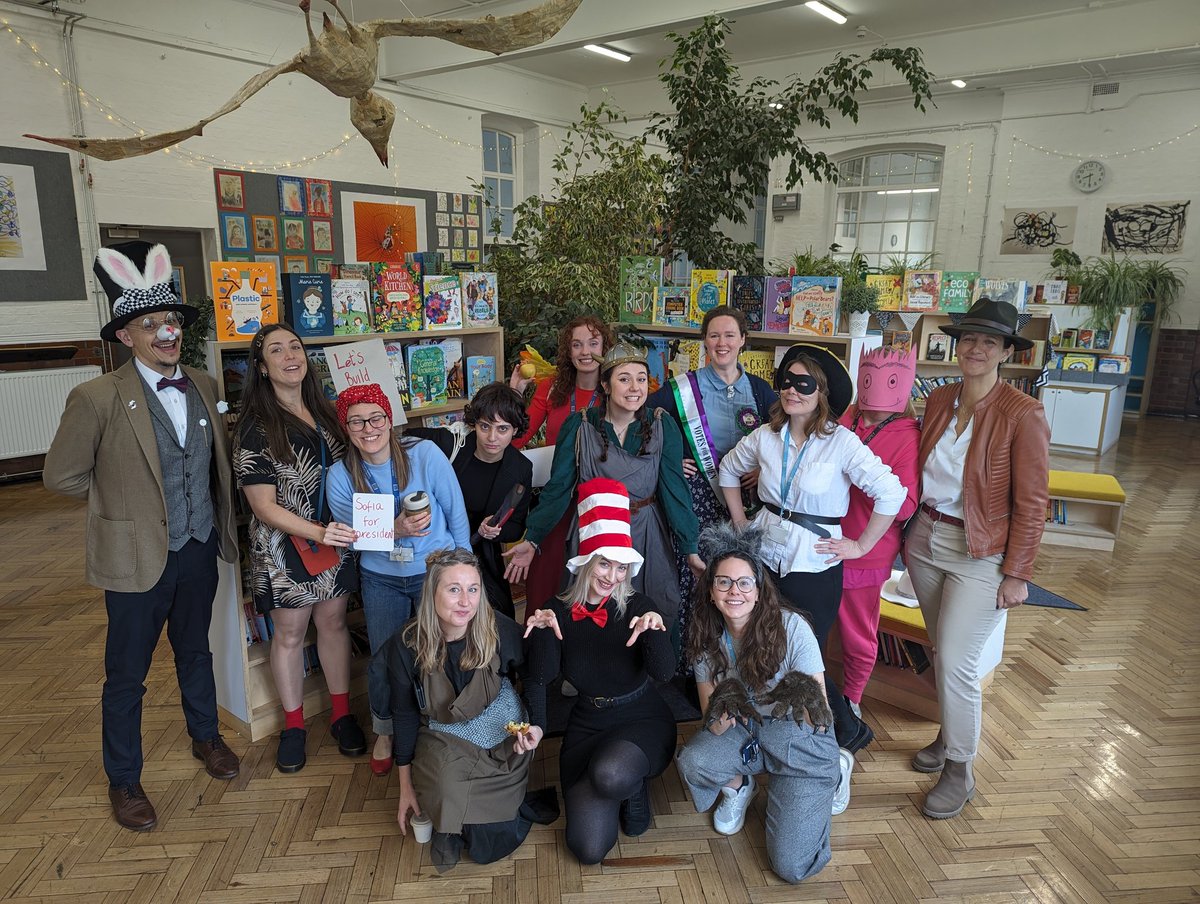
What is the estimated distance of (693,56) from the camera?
20.7 feet

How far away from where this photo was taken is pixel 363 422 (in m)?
2.69

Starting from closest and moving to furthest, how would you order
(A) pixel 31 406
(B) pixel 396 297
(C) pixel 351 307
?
(C) pixel 351 307 < (B) pixel 396 297 < (A) pixel 31 406

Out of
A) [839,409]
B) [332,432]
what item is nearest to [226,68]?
[332,432]

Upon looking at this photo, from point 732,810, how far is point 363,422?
183cm

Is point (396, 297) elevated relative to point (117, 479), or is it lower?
elevated

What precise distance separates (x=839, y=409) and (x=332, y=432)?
1.87 meters

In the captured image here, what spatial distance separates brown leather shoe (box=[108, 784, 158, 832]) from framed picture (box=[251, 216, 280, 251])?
266 inches

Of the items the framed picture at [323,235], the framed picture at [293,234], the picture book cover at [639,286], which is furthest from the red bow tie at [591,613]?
the framed picture at [323,235]

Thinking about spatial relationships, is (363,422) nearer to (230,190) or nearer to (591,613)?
(591,613)

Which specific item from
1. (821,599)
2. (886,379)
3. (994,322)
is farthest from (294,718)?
(994,322)

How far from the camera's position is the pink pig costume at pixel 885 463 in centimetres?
279

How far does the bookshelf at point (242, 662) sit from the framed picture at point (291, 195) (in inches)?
231

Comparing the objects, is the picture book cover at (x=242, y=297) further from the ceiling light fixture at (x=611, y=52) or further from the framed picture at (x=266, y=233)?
the ceiling light fixture at (x=611, y=52)

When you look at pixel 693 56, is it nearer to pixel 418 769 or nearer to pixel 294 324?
pixel 294 324
